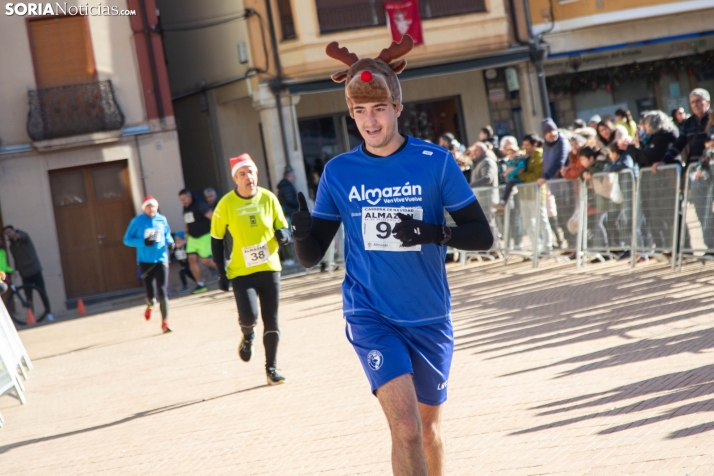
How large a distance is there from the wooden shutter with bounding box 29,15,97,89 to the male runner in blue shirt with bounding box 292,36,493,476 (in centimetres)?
1988

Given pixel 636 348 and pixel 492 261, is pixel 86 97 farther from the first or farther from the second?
pixel 636 348

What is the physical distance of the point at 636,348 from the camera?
791cm

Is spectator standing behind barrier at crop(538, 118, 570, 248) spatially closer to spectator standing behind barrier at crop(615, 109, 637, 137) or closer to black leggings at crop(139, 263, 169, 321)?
spectator standing behind barrier at crop(615, 109, 637, 137)

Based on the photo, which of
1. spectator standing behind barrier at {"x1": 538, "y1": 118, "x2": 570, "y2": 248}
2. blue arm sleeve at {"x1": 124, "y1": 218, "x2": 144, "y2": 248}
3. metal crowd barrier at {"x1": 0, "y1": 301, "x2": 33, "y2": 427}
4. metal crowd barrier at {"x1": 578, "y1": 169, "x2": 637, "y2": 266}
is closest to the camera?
metal crowd barrier at {"x1": 0, "y1": 301, "x2": 33, "y2": 427}

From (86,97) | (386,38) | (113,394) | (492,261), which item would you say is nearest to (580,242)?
(492,261)

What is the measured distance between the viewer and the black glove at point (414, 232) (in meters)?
4.06

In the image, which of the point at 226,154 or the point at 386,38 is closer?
the point at 386,38

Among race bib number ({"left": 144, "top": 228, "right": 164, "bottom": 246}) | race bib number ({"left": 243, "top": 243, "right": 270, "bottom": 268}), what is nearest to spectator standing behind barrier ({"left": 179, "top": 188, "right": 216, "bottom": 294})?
race bib number ({"left": 144, "top": 228, "right": 164, "bottom": 246})

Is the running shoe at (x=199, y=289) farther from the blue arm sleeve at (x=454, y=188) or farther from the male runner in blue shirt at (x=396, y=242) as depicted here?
the blue arm sleeve at (x=454, y=188)

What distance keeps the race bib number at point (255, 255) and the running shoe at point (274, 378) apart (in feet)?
3.19

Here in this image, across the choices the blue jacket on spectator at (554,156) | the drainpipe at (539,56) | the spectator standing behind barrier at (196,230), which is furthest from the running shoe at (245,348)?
the drainpipe at (539,56)

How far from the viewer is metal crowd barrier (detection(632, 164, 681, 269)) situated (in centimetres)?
1146

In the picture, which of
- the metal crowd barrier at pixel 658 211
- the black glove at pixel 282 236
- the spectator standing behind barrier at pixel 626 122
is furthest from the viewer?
the spectator standing behind barrier at pixel 626 122

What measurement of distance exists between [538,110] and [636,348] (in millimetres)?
17685
